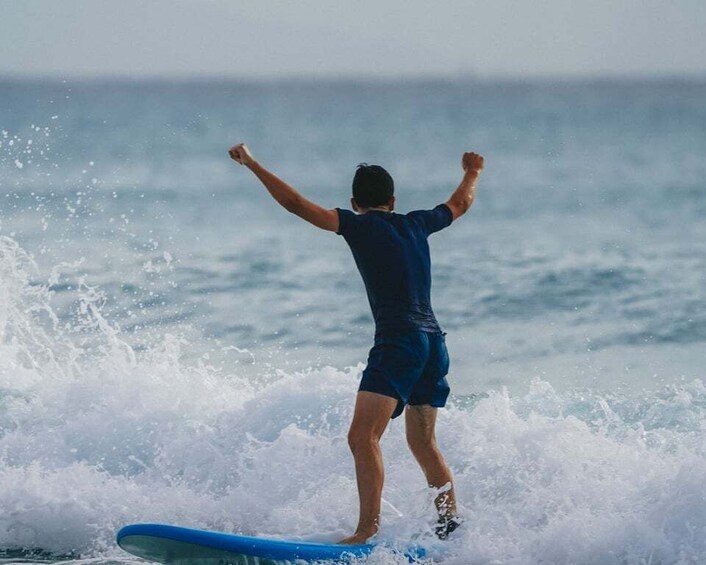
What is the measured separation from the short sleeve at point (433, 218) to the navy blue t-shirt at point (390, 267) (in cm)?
9

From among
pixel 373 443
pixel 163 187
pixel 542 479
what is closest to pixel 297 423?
pixel 542 479

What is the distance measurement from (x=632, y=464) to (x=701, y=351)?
20.8ft

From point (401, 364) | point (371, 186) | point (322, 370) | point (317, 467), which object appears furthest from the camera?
point (322, 370)

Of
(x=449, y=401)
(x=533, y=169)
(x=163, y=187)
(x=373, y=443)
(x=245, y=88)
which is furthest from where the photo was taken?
(x=245, y=88)

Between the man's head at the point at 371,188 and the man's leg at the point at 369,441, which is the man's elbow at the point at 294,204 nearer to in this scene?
the man's head at the point at 371,188

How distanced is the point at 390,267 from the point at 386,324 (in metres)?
0.26

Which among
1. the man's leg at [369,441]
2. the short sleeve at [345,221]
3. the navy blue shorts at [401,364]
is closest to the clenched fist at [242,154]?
the short sleeve at [345,221]

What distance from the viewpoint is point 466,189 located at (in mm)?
6922

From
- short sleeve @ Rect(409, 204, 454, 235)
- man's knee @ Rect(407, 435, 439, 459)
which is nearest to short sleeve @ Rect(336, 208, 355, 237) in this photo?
short sleeve @ Rect(409, 204, 454, 235)

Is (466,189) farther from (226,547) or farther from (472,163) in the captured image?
(226,547)

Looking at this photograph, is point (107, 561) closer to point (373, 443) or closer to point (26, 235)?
point (373, 443)

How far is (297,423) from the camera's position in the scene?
8.65 m

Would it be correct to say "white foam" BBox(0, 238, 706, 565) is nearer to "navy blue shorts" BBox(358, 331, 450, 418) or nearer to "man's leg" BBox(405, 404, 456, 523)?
"man's leg" BBox(405, 404, 456, 523)

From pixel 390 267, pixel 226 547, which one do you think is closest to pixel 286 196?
pixel 390 267
